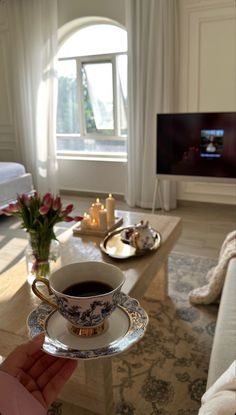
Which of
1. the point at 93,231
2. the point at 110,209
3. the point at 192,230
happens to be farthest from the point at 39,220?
the point at 192,230

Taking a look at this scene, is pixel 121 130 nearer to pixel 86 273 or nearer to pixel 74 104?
pixel 74 104

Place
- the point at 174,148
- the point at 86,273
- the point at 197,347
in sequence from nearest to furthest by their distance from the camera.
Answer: the point at 86,273 < the point at 197,347 < the point at 174,148

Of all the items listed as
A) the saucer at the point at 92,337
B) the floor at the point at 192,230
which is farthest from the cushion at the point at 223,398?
the floor at the point at 192,230

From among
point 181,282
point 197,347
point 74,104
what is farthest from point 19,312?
point 74,104

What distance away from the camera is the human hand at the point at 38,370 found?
2.69 feet

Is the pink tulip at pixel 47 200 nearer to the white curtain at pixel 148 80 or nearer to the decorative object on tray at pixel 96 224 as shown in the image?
the decorative object on tray at pixel 96 224

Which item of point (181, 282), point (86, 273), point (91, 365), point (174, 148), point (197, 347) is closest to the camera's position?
point (86, 273)

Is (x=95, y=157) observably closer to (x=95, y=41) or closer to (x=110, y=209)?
(x=95, y=41)

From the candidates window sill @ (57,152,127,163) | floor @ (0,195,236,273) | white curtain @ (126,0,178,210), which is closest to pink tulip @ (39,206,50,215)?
floor @ (0,195,236,273)

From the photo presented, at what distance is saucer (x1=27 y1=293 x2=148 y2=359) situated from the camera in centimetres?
73

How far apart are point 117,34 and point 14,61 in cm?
136

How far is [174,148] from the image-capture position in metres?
3.33

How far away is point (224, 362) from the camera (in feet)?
3.58

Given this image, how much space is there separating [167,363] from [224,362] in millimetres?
586
